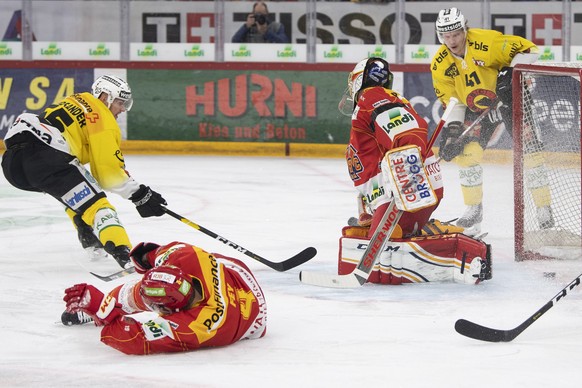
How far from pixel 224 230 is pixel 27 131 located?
143 centimetres

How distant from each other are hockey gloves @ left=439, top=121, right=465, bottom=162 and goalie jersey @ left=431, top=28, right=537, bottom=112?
0.14 metres

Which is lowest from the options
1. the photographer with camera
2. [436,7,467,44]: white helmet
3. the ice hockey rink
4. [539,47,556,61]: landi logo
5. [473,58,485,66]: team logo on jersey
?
the ice hockey rink

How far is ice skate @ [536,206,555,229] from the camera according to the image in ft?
16.5

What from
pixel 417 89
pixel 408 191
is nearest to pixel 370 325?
pixel 408 191

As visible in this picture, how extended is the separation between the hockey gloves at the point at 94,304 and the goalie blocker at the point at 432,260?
1266mm

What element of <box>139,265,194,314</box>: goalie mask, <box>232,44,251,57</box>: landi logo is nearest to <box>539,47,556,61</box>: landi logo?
<box>232,44,251,57</box>: landi logo

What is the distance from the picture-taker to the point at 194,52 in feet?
32.3

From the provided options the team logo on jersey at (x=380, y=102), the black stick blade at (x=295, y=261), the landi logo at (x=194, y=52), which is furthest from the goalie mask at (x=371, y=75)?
the landi logo at (x=194, y=52)

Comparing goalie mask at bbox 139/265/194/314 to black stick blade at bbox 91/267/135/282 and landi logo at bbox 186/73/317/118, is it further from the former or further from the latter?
landi logo at bbox 186/73/317/118

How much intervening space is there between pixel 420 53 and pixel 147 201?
5.49 metres

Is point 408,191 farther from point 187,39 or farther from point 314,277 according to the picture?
point 187,39

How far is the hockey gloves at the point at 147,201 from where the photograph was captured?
4586 millimetres

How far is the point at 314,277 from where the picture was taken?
431 cm

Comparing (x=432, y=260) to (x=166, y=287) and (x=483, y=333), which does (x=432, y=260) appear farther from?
(x=166, y=287)
